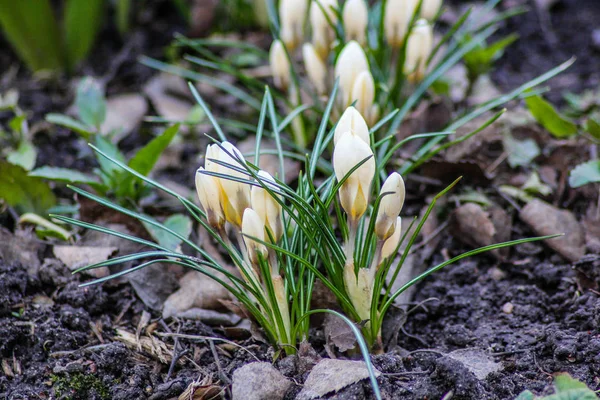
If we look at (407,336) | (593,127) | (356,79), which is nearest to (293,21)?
(356,79)

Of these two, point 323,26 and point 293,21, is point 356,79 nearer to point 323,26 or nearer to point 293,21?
point 323,26

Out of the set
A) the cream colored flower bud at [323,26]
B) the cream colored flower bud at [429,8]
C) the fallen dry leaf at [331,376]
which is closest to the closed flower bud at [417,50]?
the cream colored flower bud at [429,8]

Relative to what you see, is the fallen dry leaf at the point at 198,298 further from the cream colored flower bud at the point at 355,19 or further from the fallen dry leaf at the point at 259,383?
the cream colored flower bud at the point at 355,19

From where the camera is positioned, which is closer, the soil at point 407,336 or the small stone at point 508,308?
the soil at point 407,336

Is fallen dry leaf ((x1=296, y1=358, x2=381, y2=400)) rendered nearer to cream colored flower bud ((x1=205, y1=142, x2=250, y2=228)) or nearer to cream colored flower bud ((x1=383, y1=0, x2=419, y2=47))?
cream colored flower bud ((x1=205, y1=142, x2=250, y2=228))

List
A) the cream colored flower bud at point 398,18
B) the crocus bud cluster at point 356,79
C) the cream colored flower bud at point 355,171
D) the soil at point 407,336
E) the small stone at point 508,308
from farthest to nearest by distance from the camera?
the cream colored flower bud at point 398,18, the crocus bud cluster at point 356,79, the small stone at point 508,308, the soil at point 407,336, the cream colored flower bud at point 355,171

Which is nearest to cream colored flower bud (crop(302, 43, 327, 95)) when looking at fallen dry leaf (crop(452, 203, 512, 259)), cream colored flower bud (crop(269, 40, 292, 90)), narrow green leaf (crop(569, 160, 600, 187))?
cream colored flower bud (crop(269, 40, 292, 90))

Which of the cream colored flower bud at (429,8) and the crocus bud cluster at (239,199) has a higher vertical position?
the cream colored flower bud at (429,8)
